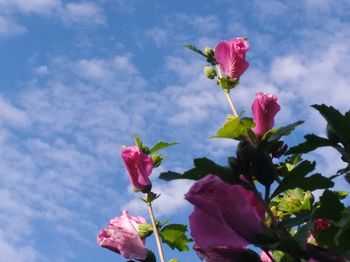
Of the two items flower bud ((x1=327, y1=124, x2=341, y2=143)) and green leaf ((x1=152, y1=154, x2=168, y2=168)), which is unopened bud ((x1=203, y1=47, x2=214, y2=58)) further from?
flower bud ((x1=327, y1=124, x2=341, y2=143))

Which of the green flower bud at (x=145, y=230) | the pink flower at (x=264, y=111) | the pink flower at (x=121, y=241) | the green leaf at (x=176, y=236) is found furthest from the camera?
the green leaf at (x=176, y=236)

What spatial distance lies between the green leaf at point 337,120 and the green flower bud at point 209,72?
5.03 ft

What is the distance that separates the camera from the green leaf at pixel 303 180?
1.10m

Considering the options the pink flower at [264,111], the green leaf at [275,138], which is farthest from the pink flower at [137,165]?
the green leaf at [275,138]

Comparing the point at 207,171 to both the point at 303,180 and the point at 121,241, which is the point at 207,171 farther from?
the point at 121,241

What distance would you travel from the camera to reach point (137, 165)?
2.73 metres

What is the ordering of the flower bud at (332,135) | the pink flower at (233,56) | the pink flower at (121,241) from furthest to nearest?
the pink flower at (233,56), the pink flower at (121,241), the flower bud at (332,135)

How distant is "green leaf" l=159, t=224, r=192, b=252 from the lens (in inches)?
109

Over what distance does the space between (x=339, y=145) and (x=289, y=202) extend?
4.13 ft

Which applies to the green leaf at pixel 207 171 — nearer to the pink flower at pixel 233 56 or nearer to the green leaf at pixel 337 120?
the green leaf at pixel 337 120

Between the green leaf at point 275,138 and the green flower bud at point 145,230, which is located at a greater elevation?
the green flower bud at point 145,230

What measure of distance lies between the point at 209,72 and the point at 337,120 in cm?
156

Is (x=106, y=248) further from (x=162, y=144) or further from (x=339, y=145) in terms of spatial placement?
(x=339, y=145)

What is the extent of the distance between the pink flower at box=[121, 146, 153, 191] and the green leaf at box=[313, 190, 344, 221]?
1.77 meters
